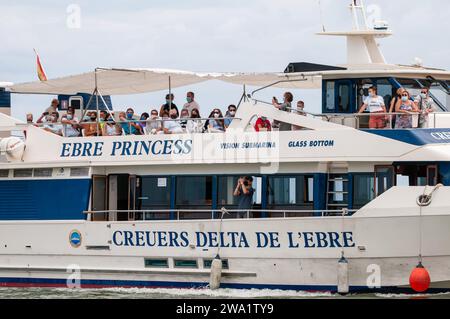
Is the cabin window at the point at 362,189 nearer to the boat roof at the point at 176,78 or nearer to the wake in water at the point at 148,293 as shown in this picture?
the wake in water at the point at 148,293

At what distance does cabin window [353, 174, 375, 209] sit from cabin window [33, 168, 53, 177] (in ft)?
23.9

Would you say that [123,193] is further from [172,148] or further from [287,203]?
[287,203]

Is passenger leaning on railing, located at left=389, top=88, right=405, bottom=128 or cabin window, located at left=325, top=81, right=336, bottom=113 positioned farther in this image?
cabin window, located at left=325, top=81, right=336, bottom=113

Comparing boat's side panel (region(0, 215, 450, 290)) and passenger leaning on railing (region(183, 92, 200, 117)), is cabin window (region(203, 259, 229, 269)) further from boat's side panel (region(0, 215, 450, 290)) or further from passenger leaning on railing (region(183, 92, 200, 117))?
passenger leaning on railing (region(183, 92, 200, 117))

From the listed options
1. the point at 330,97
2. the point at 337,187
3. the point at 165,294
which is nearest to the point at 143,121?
the point at 165,294

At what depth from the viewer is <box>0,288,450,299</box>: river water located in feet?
76.8

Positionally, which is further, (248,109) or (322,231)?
(248,109)

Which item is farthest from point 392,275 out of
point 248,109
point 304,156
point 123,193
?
point 123,193

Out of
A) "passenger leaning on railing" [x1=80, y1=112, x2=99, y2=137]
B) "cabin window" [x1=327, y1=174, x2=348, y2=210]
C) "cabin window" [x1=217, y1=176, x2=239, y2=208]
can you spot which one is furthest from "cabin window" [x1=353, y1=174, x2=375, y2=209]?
"passenger leaning on railing" [x1=80, y1=112, x2=99, y2=137]

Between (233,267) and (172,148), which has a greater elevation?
(172,148)

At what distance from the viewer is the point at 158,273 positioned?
2562cm
